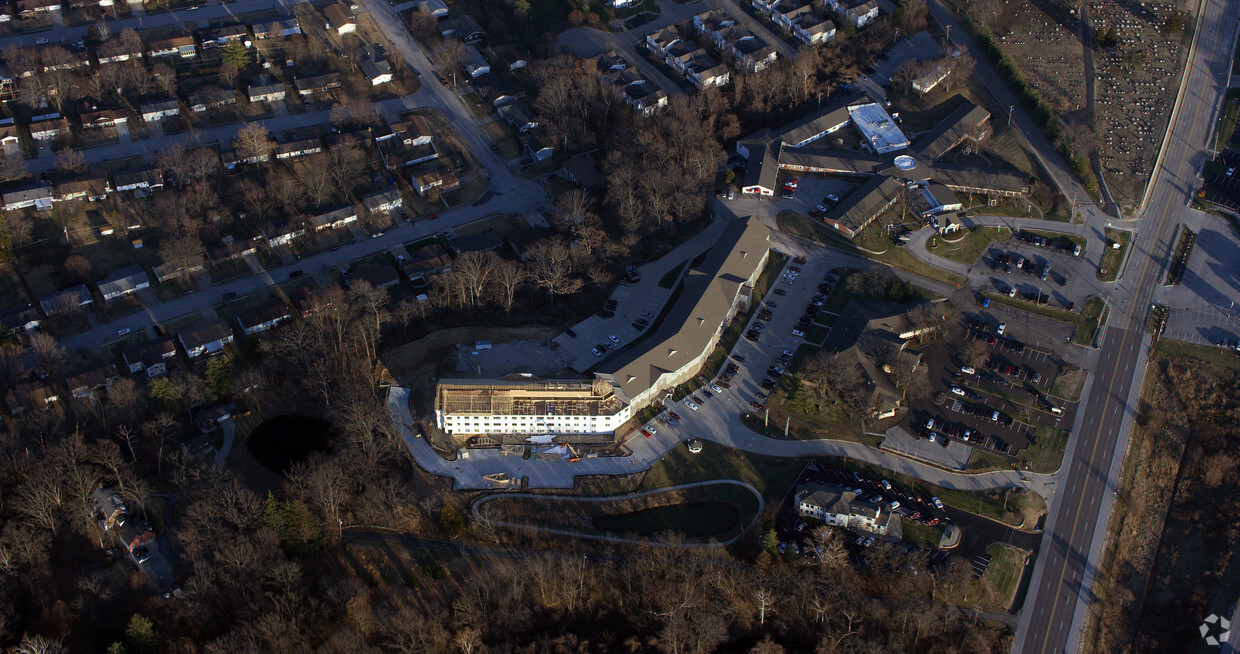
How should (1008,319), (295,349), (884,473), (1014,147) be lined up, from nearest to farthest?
(884,473)
(295,349)
(1008,319)
(1014,147)

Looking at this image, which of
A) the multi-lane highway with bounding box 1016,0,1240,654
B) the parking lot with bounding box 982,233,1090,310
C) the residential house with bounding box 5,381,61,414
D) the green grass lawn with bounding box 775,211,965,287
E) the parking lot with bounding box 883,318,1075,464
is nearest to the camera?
the multi-lane highway with bounding box 1016,0,1240,654

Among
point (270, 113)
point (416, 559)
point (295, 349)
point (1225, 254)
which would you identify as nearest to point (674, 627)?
point (416, 559)

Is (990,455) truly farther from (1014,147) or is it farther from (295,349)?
(295,349)

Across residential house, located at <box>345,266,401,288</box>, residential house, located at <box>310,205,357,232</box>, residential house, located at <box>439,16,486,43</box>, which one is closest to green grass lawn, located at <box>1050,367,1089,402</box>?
residential house, located at <box>345,266,401,288</box>

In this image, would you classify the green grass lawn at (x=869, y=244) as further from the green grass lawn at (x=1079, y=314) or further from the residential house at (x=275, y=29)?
the residential house at (x=275, y=29)

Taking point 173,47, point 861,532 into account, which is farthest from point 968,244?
point 173,47

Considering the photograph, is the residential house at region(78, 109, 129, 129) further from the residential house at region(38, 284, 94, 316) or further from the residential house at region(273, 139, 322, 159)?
the residential house at region(38, 284, 94, 316)
